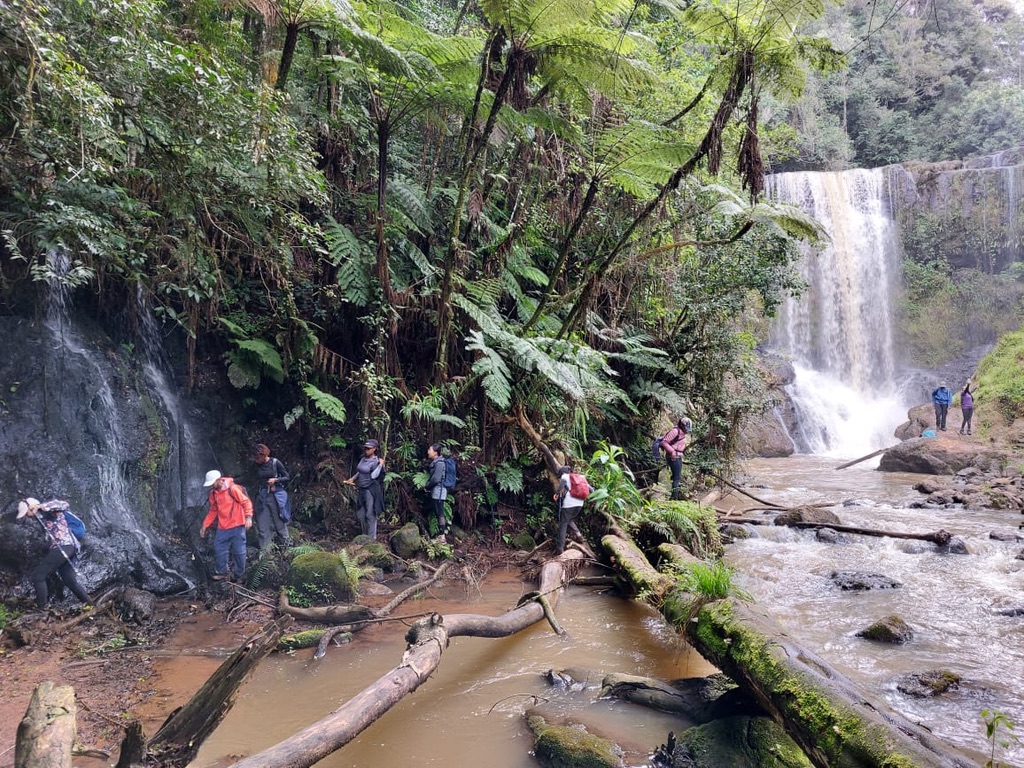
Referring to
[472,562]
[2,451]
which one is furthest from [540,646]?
[2,451]

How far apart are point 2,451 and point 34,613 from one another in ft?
5.26

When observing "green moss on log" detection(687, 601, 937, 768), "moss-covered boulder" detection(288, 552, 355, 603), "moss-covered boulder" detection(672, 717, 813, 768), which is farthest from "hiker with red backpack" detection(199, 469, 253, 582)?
"moss-covered boulder" detection(672, 717, 813, 768)

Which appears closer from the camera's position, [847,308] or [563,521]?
[563,521]

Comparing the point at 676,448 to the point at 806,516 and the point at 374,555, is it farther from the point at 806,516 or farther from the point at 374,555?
the point at 374,555

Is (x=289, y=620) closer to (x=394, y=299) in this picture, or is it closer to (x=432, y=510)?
(x=432, y=510)

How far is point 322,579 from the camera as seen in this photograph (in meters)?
6.46

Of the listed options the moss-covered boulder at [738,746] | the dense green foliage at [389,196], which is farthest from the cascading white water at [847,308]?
the moss-covered boulder at [738,746]

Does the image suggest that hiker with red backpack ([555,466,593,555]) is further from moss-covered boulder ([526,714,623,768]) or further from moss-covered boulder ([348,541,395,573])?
moss-covered boulder ([526,714,623,768])

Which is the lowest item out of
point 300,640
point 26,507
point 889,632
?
point 889,632

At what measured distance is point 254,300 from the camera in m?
8.12

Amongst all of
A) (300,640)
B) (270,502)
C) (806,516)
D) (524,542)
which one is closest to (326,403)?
(270,502)

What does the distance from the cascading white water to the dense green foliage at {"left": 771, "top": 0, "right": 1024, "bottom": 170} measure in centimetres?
695

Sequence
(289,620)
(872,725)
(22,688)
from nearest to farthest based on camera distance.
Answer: (872,725) < (22,688) < (289,620)

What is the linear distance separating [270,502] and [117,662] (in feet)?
7.21
